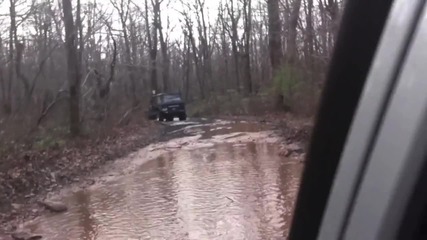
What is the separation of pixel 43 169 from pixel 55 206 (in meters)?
3.43

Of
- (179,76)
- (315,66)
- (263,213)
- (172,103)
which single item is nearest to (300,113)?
(315,66)

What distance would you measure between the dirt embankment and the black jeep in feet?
49.9

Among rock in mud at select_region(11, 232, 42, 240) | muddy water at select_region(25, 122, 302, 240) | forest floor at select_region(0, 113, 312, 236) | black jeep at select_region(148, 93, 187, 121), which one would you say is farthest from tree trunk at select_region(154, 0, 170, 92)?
rock in mud at select_region(11, 232, 42, 240)

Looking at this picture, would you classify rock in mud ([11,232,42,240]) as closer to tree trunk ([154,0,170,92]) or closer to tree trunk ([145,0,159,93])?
tree trunk ([145,0,159,93])

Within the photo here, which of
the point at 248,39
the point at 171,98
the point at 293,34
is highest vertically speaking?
the point at 248,39

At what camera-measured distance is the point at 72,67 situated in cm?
2097

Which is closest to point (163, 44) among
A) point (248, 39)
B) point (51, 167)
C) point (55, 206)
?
point (248, 39)

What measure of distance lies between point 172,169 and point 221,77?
37.8 meters

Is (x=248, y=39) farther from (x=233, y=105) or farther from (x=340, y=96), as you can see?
(x=340, y=96)

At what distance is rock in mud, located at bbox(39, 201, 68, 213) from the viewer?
10948 mm

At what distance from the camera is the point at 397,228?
1015mm

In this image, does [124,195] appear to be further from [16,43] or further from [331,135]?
[16,43]

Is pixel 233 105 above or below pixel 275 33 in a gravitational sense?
below

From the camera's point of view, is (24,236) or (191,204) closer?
(24,236)
